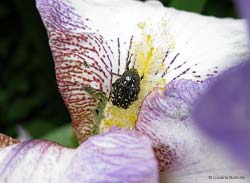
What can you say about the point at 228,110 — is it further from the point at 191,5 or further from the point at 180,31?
the point at 191,5

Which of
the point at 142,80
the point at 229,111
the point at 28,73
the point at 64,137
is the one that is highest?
the point at 229,111

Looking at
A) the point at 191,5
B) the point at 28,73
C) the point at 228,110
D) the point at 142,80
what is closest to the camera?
the point at 228,110

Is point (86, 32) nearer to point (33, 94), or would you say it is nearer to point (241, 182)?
point (241, 182)

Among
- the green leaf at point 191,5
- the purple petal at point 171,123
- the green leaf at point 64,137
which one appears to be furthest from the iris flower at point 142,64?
the green leaf at point 64,137

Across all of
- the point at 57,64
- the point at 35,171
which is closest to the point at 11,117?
the point at 57,64

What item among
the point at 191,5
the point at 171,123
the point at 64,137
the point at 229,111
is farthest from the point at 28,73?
the point at 229,111

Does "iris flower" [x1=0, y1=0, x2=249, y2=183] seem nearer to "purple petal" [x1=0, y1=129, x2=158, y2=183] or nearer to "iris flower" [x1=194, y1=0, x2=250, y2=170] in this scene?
"purple petal" [x1=0, y1=129, x2=158, y2=183]
